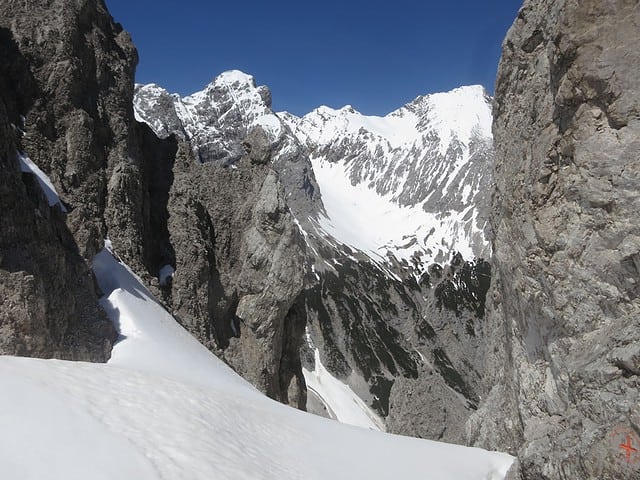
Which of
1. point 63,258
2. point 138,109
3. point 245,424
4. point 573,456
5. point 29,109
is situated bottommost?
point 245,424

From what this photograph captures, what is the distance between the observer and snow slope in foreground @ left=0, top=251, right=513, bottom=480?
302 inches

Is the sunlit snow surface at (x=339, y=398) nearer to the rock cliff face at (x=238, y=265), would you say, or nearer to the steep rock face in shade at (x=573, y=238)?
the rock cliff face at (x=238, y=265)

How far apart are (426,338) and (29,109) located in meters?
141

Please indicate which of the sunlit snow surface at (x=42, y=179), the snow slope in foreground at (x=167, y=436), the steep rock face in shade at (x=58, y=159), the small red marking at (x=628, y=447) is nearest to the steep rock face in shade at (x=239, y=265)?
the steep rock face in shade at (x=58, y=159)

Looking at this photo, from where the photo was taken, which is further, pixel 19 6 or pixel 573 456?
pixel 19 6

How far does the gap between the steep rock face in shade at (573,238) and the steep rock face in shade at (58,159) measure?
1352cm

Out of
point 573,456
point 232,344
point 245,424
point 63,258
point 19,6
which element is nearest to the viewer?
point 573,456

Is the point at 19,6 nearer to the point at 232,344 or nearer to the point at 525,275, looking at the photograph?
the point at 232,344

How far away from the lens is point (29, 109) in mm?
24219

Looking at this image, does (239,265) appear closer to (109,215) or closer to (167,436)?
(109,215)

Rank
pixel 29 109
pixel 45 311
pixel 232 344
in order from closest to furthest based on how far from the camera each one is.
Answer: pixel 45 311 → pixel 29 109 → pixel 232 344

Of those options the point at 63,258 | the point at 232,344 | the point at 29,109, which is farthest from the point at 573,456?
the point at 29,109

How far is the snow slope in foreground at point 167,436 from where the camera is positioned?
7660mm

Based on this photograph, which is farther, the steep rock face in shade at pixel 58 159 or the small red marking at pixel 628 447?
the steep rock face in shade at pixel 58 159
